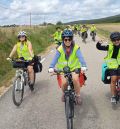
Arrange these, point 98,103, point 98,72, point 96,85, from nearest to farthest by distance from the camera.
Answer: point 98,103
point 96,85
point 98,72

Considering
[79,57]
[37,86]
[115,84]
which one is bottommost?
[37,86]

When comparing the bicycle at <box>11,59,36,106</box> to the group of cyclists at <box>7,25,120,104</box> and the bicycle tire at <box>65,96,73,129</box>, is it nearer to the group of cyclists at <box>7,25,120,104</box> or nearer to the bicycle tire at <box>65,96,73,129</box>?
the group of cyclists at <box>7,25,120,104</box>

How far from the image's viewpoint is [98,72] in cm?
1393

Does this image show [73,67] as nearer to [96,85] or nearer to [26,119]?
[26,119]

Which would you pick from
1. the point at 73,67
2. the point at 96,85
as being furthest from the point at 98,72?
the point at 73,67

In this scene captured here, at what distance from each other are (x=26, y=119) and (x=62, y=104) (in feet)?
4.72

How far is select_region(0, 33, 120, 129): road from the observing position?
731cm

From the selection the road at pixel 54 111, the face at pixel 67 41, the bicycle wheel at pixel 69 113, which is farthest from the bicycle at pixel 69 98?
the face at pixel 67 41

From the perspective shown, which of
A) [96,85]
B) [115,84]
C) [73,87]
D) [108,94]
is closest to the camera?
[73,87]

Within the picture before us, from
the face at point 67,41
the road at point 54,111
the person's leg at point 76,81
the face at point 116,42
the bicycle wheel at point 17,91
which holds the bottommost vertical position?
the road at point 54,111

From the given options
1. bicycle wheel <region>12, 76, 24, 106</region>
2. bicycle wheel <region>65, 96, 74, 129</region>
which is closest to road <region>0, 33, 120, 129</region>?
bicycle wheel <region>12, 76, 24, 106</region>

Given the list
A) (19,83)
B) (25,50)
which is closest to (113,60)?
(19,83)

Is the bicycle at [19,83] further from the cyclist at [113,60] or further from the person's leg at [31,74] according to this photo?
the cyclist at [113,60]

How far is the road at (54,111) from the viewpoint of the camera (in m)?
7.31
